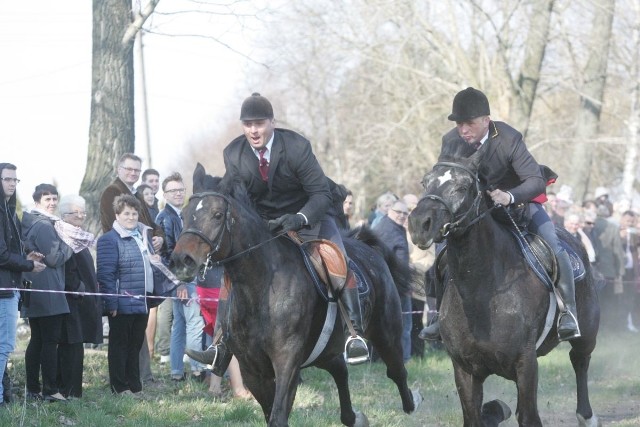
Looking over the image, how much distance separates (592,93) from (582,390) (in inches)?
813

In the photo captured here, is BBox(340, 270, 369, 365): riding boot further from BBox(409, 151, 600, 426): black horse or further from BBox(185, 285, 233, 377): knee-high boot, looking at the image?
BBox(185, 285, 233, 377): knee-high boot

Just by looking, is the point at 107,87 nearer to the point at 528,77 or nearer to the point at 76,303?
the point at 76,303

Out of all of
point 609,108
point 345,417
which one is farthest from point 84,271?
point 609,108

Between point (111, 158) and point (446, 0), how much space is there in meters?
15.8

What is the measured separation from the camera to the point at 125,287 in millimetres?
11398

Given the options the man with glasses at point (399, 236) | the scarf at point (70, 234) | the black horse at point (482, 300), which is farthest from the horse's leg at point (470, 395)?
the man with glasses at point (399, 236)

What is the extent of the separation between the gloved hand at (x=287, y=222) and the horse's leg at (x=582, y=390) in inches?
132

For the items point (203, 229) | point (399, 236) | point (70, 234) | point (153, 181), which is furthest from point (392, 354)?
point (153, 181)

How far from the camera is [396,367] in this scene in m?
10.1

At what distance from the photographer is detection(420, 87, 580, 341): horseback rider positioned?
8.17m

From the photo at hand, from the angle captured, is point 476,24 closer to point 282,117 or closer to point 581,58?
point 581,58

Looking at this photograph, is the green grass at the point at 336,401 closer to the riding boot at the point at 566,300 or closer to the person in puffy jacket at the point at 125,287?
the person in puffy jacket at the point at 125,287

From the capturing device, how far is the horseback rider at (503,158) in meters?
8.17

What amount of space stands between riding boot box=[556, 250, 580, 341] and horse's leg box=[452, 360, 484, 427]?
2.72 feet
